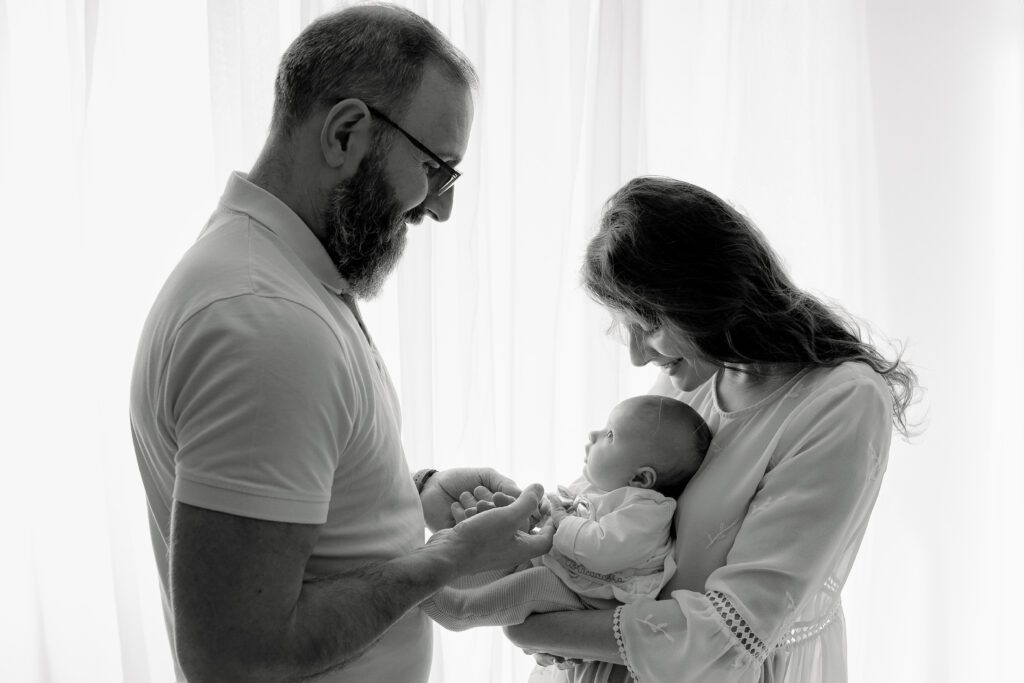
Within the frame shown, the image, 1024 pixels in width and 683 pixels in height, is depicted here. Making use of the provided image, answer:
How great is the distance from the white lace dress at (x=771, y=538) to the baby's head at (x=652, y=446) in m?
0.06

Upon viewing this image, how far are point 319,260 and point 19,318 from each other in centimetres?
153

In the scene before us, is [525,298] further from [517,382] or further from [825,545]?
[825,545]

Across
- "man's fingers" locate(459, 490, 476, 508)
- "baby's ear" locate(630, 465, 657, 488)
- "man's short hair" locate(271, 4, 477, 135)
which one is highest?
"man's short hair" locate(271, 4, 477, 135)

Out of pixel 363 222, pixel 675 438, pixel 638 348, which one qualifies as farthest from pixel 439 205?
pixel 675 438

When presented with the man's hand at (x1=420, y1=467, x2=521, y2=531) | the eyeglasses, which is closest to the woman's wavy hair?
the eyeglasses

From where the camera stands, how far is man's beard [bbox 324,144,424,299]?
130cm

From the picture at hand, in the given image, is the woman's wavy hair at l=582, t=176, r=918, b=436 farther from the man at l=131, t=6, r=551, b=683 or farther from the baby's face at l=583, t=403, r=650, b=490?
the man at l=131, t=6, r=551, b=683

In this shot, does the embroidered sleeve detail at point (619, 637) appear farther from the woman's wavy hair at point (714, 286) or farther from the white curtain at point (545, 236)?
the white curtain at point (545, 236)

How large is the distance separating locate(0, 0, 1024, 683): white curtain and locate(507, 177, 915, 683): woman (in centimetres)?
94

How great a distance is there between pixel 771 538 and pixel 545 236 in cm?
141

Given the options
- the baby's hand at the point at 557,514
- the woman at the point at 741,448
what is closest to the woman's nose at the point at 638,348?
the woman at the point at 741,448

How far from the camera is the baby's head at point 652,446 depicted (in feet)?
5.26

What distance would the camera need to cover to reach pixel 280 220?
127cm

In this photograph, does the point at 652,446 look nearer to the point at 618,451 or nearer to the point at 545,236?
the point at 618,451
